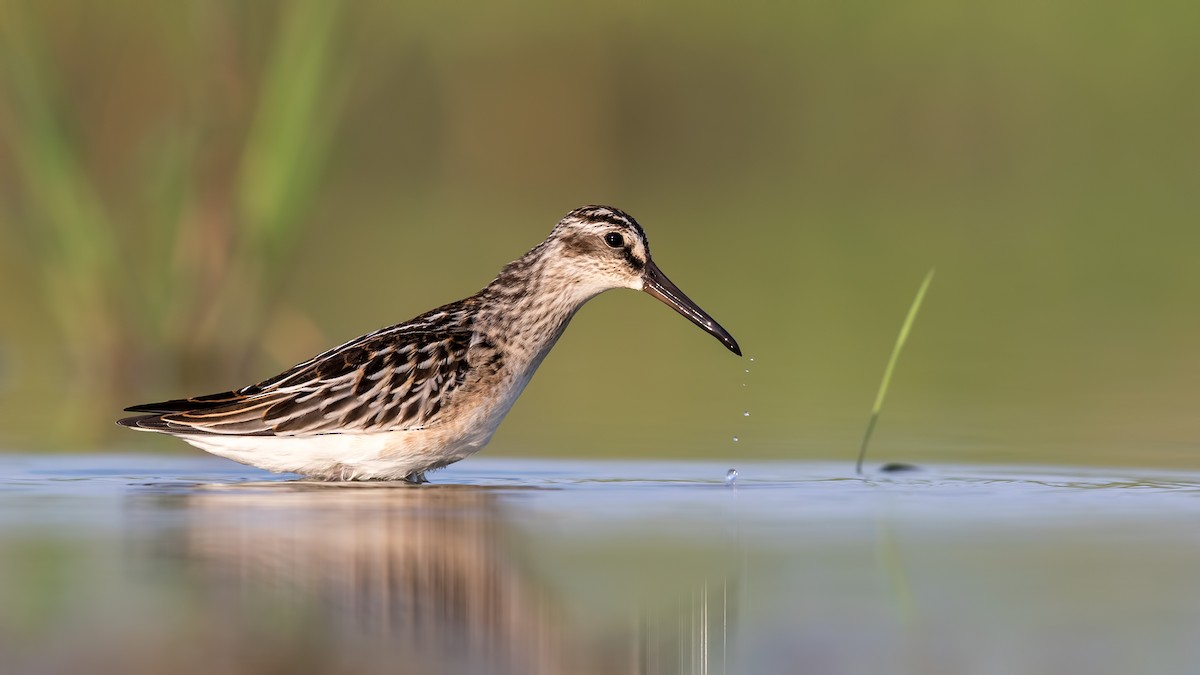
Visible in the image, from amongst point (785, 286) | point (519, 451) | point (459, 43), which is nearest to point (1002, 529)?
point (519, 451)

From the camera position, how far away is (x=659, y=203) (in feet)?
88.3

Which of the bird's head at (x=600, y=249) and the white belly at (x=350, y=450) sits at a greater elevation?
the bird's head at (x=600, y=249)

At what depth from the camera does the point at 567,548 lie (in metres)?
8.06

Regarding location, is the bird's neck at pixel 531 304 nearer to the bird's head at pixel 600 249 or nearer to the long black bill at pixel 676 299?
the bird's head at pixel 600 249

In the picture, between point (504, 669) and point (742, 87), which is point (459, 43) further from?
point (504, 669)

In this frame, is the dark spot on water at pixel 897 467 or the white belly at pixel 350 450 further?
the dark spot on water at pixel 897 467

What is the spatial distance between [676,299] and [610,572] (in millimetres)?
3996

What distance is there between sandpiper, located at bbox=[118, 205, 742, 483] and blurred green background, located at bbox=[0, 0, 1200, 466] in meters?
0.92

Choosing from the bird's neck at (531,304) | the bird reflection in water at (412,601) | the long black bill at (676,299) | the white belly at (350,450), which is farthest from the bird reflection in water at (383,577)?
the long black bill at (676,299)

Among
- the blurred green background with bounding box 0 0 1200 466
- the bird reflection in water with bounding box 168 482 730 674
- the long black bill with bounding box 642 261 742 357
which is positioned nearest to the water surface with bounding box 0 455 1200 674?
the bird reflection in water with bounding box 168 482 730 674

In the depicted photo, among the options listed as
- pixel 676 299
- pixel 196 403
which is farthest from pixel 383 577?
pixel 676 299

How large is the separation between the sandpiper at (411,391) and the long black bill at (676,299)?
205mm

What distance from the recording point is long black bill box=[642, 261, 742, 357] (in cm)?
1130

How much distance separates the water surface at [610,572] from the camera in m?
6.22
